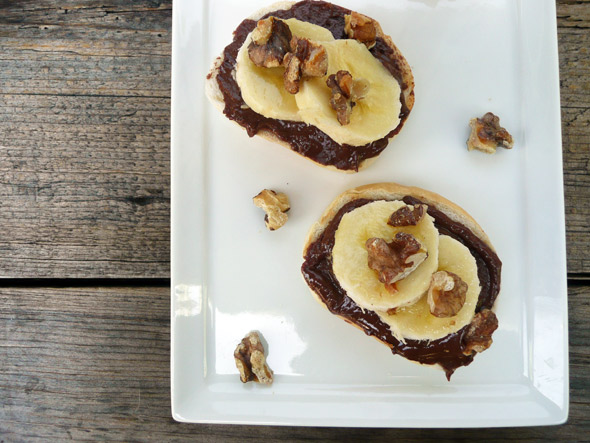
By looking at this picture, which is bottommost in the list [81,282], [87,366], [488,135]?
[87,366]

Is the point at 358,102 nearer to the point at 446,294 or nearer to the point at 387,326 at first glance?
the point at 446,294

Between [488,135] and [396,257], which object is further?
[488,135]

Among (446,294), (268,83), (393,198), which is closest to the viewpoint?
(446,294)

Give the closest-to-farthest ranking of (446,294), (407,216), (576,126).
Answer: (446,294) < (407,216) < (576,126)

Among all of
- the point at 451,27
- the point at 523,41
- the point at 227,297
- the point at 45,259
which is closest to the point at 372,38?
the point at 451,27

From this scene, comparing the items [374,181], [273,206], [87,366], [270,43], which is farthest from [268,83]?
[87,366]

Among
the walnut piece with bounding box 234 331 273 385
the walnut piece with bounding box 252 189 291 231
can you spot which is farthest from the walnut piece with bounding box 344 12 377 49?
the walnut piece with bounding box 234 331 273 385

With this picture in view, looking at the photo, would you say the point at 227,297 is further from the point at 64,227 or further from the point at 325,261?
the point at 64,227
